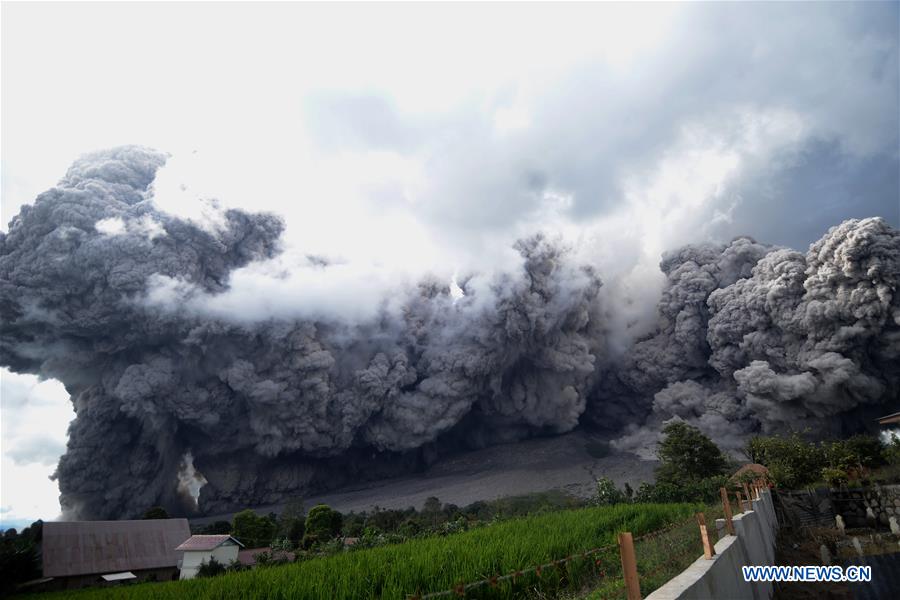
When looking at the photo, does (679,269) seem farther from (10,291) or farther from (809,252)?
(10,291)

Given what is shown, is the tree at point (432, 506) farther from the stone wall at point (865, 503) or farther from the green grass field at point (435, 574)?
the green grass field at point (435, 574)

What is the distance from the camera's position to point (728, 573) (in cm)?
652

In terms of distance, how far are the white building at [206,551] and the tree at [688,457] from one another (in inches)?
1240

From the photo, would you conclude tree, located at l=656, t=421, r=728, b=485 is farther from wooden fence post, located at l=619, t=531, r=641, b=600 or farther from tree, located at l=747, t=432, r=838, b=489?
wooden fence post, located at l=619, t=531, r=641, b=600

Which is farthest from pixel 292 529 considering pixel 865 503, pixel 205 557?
pixel 865 503

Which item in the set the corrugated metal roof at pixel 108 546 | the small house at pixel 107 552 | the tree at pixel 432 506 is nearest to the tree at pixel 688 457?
the tree at pixel 432 506

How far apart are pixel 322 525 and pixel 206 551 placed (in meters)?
11.8

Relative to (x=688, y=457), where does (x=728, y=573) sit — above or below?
above

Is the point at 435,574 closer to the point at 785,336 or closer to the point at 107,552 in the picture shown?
the point at 107,552

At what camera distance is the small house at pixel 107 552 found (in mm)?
31844

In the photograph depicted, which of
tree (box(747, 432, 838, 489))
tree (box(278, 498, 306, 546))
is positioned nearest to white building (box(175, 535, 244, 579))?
tree (box(278, 498, 306, 546))

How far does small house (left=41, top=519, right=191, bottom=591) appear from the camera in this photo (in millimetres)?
31844

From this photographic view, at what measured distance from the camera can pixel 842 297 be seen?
46781mm

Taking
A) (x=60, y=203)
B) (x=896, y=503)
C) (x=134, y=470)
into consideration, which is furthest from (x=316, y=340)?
(x=896, y=503)
